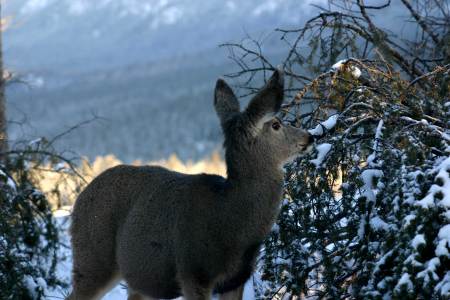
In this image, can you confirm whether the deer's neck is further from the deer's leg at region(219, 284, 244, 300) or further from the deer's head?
the deer's leg at region(219, 284, 244, 300)

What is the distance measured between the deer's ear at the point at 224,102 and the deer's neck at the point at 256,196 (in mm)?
455

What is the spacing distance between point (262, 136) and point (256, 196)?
427mm

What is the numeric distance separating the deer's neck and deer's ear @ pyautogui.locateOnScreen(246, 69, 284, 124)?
373 millimetres

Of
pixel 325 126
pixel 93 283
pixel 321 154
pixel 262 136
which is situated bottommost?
pixel 93 283

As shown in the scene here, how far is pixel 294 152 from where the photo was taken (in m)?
6.32

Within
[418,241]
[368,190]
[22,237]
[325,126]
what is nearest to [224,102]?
[325,126]

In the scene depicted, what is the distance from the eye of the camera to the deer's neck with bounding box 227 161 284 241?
6.09m

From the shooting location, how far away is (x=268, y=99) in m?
6.02

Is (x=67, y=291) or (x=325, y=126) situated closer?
(x=325, y=126)

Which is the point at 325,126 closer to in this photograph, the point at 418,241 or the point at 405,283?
the point at 418,241

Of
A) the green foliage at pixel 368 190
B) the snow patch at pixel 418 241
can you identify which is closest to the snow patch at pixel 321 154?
the green foliage at pixel 368 190

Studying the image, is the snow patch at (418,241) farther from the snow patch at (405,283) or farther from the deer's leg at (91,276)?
the deer's leg at (91,276)

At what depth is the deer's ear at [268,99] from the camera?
19.6ft

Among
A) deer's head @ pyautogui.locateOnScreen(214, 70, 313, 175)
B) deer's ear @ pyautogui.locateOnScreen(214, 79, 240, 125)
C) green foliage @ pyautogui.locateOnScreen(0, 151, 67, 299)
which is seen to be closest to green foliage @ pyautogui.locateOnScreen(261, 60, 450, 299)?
deer's head @ pyautogui.locateOnScreen(214, 70, 313, 175)
